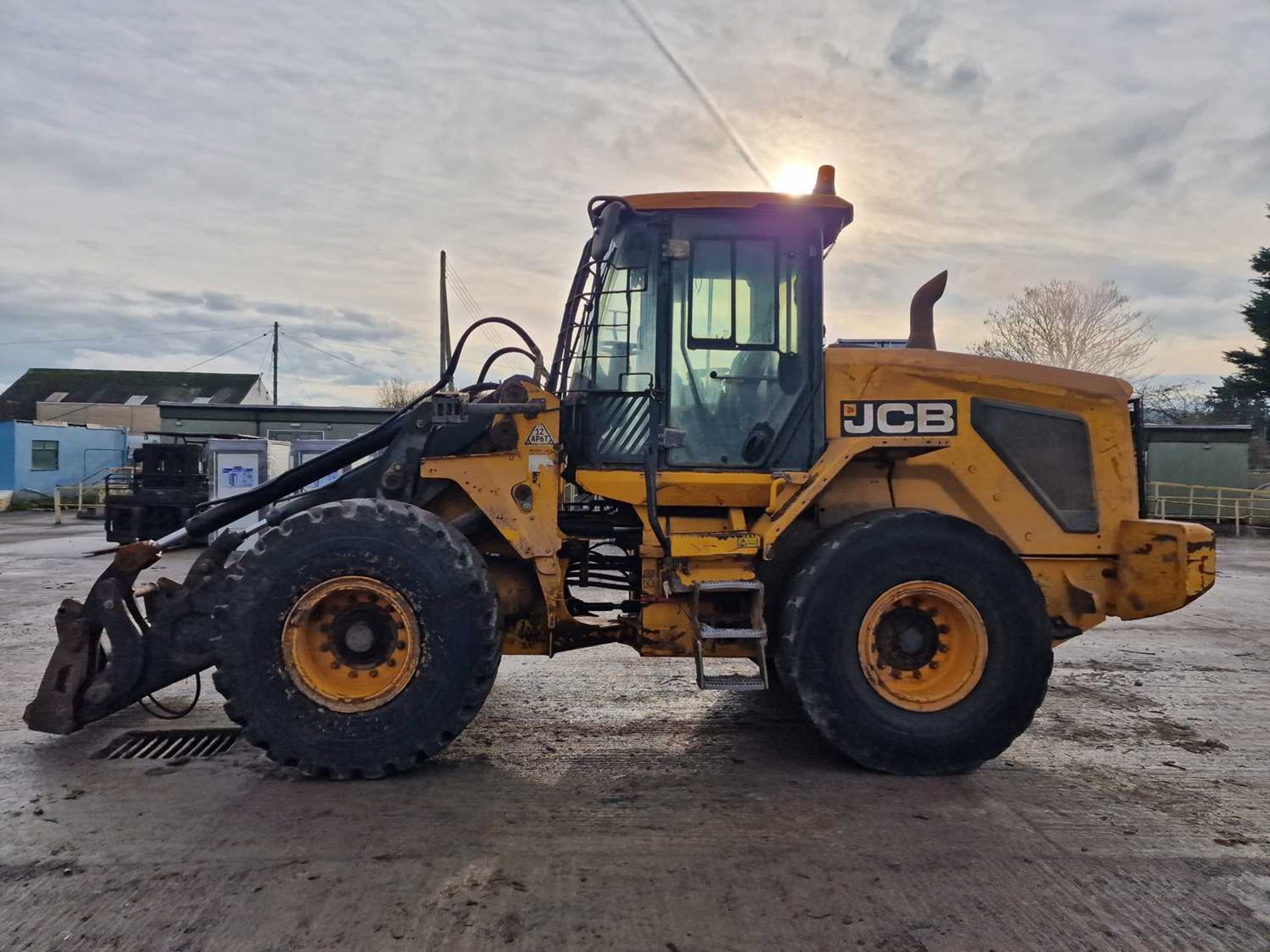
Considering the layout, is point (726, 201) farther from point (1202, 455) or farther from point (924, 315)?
point (1202, 455)

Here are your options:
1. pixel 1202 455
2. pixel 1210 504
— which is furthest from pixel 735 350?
pixel 1202 455

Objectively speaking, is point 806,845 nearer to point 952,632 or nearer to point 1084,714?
point 952,632

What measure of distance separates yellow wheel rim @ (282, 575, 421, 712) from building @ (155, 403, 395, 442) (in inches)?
989

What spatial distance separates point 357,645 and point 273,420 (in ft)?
89.7

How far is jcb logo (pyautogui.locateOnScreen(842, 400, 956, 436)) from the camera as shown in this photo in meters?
4.62

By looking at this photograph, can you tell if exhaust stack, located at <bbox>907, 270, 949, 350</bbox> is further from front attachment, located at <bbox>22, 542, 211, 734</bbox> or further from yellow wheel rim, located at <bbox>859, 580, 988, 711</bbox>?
front attachment, located at <bbox>22, 542, 211, 734</bbox>

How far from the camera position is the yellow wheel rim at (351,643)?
161 inches

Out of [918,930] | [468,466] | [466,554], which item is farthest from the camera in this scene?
[468,466]

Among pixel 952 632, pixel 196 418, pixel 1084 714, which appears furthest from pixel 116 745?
pixel 196 418

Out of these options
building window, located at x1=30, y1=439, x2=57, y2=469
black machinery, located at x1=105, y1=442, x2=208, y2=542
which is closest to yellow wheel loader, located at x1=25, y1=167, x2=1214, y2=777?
black machinery, located at x1=105, y1=442, x2=208, y2=542

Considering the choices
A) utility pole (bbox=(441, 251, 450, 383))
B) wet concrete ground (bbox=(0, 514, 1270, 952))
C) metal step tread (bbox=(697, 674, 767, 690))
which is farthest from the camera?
utility pole (bbox=(441, 251, 450, 383))

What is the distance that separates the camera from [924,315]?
5.22m

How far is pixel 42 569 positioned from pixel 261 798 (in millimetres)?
11305

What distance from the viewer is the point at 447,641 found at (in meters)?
4.07
